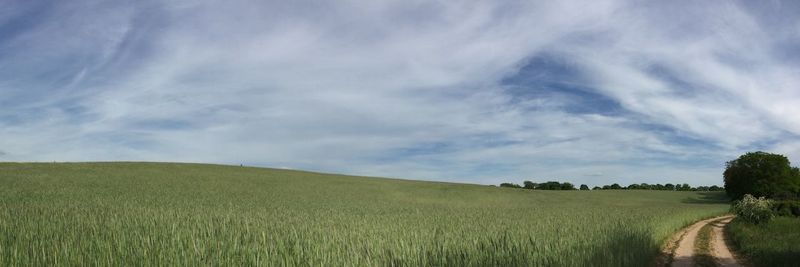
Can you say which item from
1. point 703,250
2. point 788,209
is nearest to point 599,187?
point 788,209

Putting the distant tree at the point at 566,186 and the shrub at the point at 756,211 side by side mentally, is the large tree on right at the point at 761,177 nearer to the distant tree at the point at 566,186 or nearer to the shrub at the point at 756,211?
the distant tree at the point at 566,186

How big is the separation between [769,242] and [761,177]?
7176 cm

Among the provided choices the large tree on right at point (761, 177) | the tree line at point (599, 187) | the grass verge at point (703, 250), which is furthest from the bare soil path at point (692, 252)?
the tree line at point (599, 187)

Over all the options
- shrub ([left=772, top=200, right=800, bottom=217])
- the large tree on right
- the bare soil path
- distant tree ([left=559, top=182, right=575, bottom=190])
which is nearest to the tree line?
distant tree ([left=559, top=182, right=575, bottom=190])

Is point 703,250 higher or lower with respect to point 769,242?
lower

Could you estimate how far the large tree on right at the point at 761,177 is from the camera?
80.6 m

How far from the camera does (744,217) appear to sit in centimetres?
3234

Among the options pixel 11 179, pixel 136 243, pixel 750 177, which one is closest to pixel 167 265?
pixel 136 243

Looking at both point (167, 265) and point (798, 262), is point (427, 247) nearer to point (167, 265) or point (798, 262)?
point (167, 265)

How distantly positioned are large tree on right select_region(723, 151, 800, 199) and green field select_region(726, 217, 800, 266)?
58.8 metres

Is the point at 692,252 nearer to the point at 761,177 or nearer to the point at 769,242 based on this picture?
the point at 769,242

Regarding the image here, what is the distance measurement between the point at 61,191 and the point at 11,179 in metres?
11.1

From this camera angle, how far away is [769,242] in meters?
21.1

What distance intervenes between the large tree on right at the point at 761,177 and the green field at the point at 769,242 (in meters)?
58.8
